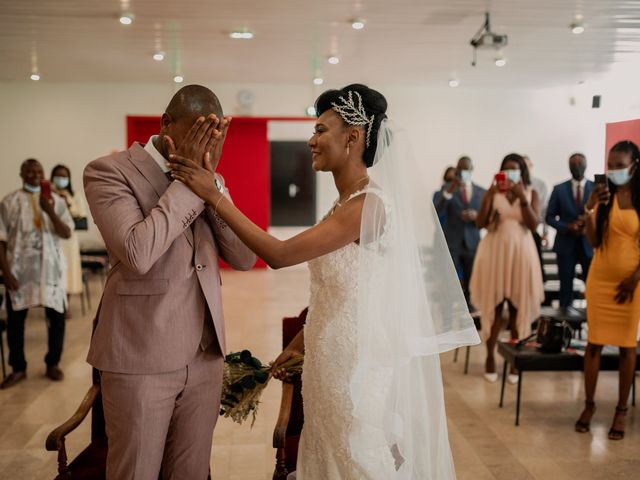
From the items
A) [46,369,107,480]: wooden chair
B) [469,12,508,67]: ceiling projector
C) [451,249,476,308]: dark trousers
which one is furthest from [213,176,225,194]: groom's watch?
[451,249,476,308]: dark trousers

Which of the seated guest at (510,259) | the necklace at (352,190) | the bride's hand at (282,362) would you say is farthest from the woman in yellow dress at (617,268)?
the bride's hand at (282,362)

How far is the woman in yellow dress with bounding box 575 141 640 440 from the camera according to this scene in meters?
4.05

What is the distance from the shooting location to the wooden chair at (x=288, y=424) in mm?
2512

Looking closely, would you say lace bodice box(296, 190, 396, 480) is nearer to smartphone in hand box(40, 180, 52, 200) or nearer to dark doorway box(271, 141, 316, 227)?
smartphone in hand box(40, 180, 52, 200)

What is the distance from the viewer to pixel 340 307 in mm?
2320

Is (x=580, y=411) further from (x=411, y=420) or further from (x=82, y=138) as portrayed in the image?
(x=82, y=138)

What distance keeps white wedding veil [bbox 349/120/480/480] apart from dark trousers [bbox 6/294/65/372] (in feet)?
13.1

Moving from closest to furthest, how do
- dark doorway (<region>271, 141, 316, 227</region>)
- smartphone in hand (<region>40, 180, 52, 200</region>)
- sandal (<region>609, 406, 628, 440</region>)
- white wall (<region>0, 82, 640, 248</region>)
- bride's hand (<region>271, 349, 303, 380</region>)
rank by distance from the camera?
bride's hand (<region>271, 349, 303, 380</region>) → sandal (<region>609, 406, 628, 440</region>) → smartphone in hand (<region>40, 180, 52, 200</region>) → white wall (<region>0, 82, 640, 248</region>) → dark doorway (<region>271, 141, 316, 227</region>)

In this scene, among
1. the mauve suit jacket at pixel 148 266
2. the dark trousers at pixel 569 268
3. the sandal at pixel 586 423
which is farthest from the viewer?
the dark trousers at pixel 569 268

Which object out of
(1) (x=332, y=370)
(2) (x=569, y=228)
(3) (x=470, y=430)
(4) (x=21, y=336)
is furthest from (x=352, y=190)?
(2) (x=569, y=228)

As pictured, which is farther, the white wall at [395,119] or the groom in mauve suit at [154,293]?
the white wall at [395,119]

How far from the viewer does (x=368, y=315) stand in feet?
7.46

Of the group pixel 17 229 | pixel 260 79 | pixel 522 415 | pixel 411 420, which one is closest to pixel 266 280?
pixel 260 79

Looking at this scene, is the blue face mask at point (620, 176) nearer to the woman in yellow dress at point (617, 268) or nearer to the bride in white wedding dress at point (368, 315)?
the woman in yellow dress at point (617, 268)
